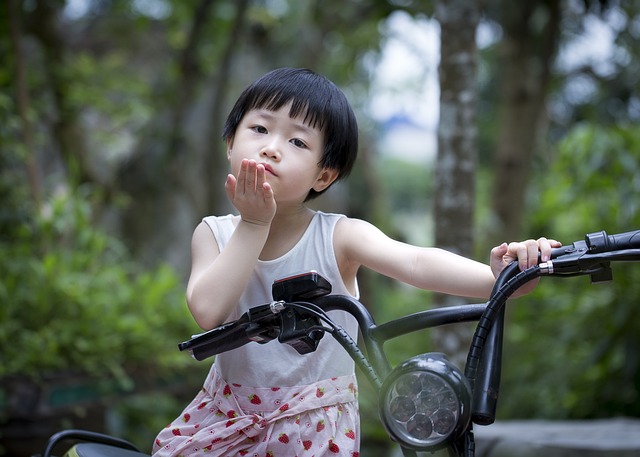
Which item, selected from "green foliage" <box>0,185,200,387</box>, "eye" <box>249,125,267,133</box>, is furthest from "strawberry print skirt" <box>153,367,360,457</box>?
"green foliage" <box>0,185,200,387</box>

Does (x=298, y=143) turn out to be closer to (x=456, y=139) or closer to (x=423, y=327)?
(x=423, y=327)

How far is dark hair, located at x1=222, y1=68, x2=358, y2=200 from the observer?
163 cm

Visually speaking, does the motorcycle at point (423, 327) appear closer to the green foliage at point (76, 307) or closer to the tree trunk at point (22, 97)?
the green foliage at point (76, 307)

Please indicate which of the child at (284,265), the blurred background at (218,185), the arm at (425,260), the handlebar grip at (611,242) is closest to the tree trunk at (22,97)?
the blurred background at (218,185)

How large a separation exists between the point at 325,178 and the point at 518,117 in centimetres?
488

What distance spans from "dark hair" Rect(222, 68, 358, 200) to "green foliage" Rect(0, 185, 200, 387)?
3.06 metres

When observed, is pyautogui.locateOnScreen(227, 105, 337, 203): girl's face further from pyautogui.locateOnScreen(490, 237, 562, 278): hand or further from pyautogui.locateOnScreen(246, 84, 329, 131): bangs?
pyautogui.locateOnScreen(490, 237, 562, 278): hand

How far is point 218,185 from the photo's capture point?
8047 mm

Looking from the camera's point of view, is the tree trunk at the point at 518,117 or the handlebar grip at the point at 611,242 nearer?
the handlebar grip at the point at 611,242

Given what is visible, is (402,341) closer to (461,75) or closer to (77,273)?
(77,273)

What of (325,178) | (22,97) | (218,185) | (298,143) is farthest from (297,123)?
(218,185)

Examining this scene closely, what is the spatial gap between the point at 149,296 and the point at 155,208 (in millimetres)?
2969

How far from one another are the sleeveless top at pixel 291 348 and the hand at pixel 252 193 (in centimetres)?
21

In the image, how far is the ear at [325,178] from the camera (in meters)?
1.70
